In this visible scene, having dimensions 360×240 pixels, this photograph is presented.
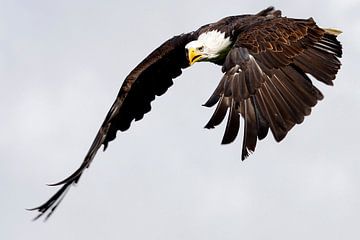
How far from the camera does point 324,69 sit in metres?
19.3

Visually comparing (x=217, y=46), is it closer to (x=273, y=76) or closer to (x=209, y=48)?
(x=209, y=48)

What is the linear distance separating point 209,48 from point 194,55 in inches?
10.2

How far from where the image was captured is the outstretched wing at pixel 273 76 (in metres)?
18.4

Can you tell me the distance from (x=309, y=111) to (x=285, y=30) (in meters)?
1.88

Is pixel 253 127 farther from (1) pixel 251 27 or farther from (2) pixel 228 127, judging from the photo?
(1) pixel 251 27

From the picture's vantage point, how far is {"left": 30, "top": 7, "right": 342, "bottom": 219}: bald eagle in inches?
727

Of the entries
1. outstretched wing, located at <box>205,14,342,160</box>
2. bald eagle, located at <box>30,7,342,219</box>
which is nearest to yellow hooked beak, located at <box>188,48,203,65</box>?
bald eagle, located at <box>30,7,342,219</box>

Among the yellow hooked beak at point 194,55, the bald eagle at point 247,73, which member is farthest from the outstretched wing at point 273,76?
the yellow hooked beak at point 194,55

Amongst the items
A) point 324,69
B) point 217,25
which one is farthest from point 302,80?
point 217,25

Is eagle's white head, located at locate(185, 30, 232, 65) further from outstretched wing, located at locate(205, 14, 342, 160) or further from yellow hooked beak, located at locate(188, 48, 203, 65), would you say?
outstretched wing, located at locate(205, 14, 342, 160)

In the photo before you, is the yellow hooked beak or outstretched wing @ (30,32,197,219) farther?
outstretched wing @ (30,32,197,219)

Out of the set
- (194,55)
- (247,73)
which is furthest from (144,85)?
(247,73)

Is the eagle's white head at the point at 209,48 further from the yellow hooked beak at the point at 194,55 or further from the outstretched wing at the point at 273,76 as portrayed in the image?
the outstretched wing at the point at 273,76

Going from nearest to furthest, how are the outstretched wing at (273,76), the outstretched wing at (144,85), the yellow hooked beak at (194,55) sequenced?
1. the outstretched wing at (273,76)
2. the yellow hooked beak at (194,55)
3. the outstretched wing at (144,85)
